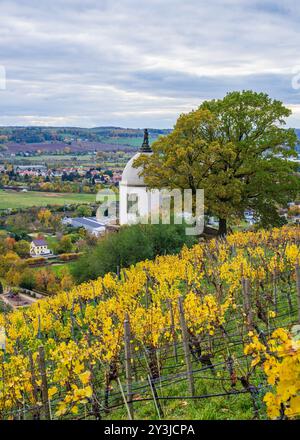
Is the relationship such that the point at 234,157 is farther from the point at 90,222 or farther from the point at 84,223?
the point at 90,222

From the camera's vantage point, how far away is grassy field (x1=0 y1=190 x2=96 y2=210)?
100 metres

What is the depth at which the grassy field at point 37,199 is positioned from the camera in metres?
100

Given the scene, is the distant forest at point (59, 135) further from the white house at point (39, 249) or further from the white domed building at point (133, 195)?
the white domed building at point (133, 195)

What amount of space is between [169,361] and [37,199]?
103m

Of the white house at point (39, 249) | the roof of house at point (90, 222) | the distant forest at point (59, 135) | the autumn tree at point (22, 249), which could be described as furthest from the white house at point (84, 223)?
the distant forest at point (59, 135)

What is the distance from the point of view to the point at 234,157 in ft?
65.5

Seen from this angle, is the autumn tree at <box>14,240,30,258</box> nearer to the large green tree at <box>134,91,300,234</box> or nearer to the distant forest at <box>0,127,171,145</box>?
the large green tree at <box>134,91,300,234</box>

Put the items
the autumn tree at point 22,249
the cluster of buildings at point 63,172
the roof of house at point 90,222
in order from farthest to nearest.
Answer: the cluster of buildings at point 63,172
the roof of house at point 90,222
the autumn tree at point 22,249

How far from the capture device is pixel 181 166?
19766 mm

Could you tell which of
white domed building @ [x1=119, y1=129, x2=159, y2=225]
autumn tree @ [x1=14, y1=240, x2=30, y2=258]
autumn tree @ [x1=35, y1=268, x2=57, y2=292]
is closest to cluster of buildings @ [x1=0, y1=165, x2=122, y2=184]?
autumn tree @ [x1=14, y1=240, x2=30, y2=258]

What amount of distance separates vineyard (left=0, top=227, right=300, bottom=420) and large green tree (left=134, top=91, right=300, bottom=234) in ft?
26.7

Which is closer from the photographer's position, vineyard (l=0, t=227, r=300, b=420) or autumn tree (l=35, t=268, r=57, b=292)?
vineyard (l=0, t=227, r=300, b=420)

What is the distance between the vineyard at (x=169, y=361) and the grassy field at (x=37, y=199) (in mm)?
91146

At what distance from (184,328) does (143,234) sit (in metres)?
11.8
